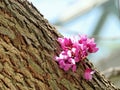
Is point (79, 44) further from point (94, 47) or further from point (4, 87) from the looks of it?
point (4, 87)

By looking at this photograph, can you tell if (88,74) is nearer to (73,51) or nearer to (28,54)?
(73,51)

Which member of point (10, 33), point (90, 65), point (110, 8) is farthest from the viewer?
point (110, 8)

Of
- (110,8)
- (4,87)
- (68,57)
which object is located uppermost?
(110,8)

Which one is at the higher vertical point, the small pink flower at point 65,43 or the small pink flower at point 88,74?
the small pink flower at point 65,43

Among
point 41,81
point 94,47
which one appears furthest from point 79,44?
point 41,81

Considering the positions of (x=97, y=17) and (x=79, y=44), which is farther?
(x=97, y=17)

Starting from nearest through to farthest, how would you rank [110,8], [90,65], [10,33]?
[10,33], [90,65], [110,8]
